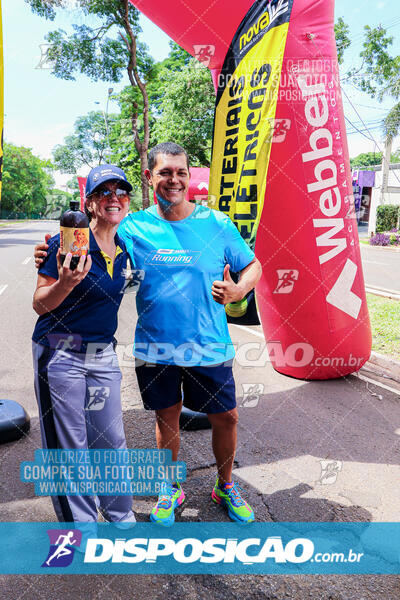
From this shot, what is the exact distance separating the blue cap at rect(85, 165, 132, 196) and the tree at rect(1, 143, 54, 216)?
56591mm

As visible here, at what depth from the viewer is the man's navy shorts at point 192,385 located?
2.31 m

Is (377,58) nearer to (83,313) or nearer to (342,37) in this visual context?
(342,37)

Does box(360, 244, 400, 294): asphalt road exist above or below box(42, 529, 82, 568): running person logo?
above

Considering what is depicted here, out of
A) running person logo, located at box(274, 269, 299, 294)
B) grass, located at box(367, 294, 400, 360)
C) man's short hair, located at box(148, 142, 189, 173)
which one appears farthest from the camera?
grass, located at box(367, 294, 400, 360)

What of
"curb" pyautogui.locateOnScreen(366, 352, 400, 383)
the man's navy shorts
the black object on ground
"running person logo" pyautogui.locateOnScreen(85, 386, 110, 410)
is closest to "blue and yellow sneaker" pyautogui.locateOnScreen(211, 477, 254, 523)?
the man's navy shorts

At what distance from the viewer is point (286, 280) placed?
401 cm

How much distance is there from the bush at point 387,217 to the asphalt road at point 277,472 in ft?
85.1

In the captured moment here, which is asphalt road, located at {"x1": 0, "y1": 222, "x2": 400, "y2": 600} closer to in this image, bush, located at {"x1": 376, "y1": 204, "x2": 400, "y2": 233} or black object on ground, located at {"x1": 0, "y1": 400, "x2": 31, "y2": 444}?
black object on ground, located at {"x1": 0, "y1": 400, "x2": 31, "y2": 444}

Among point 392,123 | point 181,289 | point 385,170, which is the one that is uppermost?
point 392,123

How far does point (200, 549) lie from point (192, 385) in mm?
821

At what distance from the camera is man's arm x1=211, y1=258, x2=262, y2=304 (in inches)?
81.5

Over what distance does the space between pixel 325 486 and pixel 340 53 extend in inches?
849

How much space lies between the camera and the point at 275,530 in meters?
2.38

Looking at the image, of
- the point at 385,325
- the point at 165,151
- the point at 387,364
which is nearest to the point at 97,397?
the point at 165,151
